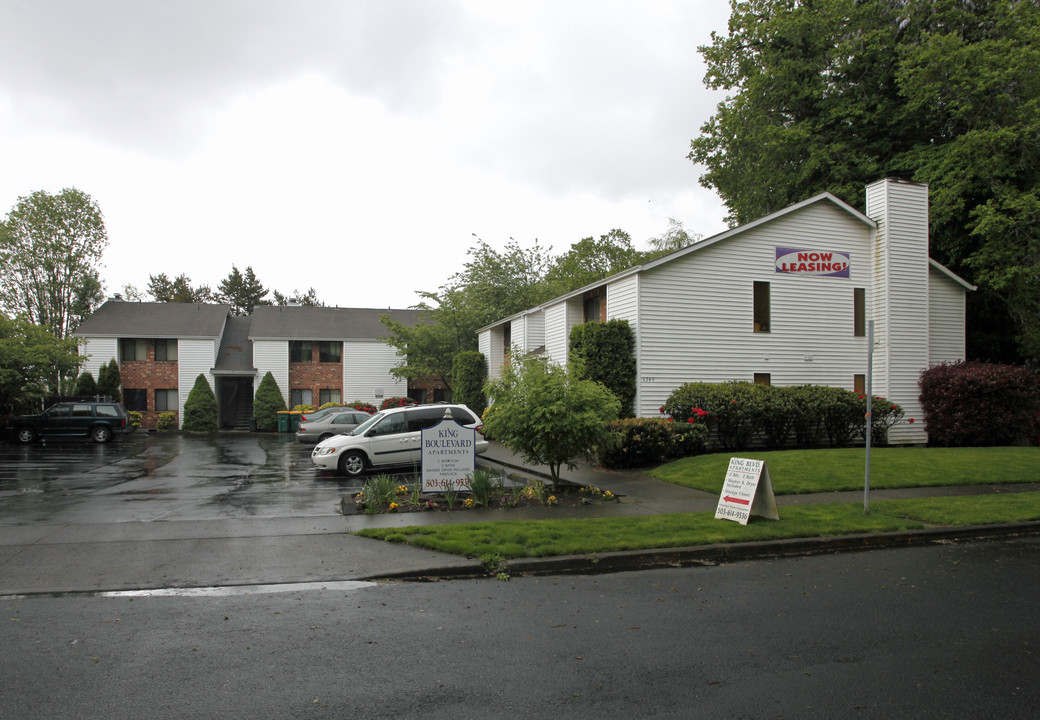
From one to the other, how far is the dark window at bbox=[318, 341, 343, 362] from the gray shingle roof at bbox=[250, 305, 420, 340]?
1.98ft

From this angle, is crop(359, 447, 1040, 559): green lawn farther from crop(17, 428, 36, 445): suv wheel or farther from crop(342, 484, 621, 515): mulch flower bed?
crop(17, 428, 36, 445): suv wheel

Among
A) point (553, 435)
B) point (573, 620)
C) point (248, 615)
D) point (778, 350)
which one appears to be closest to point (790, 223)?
point (778, 350)

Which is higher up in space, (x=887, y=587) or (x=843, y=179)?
(x=843, y=179)

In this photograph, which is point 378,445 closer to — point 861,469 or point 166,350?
point 861,469

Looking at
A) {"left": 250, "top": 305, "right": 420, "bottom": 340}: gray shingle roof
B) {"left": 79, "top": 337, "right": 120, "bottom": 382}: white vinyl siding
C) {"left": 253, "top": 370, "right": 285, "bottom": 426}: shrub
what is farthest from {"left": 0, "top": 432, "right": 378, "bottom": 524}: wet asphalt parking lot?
{"left": 250, "top": 305, "right": 420, "bottom": 340}: gray shingle roof

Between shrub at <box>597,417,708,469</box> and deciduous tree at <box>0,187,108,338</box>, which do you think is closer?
shrub at <box>597,417,708,469</box>

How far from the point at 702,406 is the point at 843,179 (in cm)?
1386

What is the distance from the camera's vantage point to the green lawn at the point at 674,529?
8.12 meters

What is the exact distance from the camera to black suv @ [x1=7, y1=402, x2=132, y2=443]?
27.1 m

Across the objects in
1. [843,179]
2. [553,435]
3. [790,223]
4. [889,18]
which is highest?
[889,18]

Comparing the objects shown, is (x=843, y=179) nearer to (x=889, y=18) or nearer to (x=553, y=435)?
(x=889, y=18)

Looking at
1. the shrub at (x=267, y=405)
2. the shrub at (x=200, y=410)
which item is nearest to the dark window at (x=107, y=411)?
Answer: the shrub at (x=200, y=410)

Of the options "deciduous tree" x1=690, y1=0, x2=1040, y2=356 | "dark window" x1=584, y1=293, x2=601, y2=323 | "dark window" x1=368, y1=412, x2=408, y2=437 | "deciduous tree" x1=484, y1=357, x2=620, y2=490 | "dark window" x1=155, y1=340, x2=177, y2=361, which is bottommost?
"dark window" x1=368, y1=412, x2=408, y2=437

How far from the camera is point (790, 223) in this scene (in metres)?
20.8
